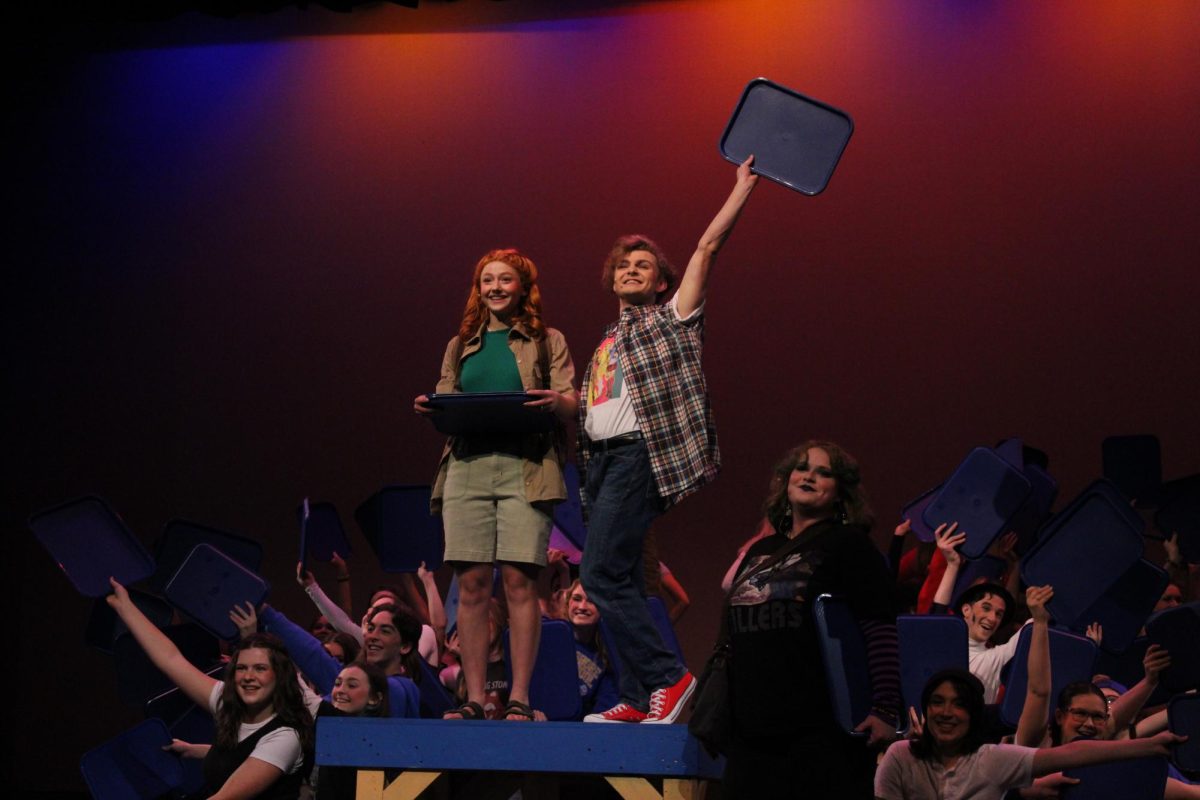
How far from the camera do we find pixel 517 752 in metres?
3.33

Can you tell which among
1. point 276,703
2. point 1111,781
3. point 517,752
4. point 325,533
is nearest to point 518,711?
point 517,752

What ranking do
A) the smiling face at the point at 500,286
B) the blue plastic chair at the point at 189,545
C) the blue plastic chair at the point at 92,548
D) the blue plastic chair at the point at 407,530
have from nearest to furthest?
1. the smiling face at the point at 500,286
2. the blue plastic chair at the point at 92,548
3. the blue plastic chair at the point at 189,545
4. the blue plastic chair at the point at 407,530

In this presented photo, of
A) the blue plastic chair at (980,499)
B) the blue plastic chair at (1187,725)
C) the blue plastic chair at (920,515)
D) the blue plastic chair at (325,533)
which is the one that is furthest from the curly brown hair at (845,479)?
the blue plastic chair at (325,533)

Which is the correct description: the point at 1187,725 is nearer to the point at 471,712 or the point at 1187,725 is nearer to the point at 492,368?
the point at 471,712

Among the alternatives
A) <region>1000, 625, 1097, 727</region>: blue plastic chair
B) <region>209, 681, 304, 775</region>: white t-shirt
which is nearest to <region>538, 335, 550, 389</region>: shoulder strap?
<region>209, 681, 304, 775</region>: white t-shirt

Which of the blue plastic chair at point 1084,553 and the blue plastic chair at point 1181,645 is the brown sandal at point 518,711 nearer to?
the blue plastic chair at point 1084,553

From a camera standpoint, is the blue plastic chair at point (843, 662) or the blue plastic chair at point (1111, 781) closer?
the blue plastic chair at point (843, 662)

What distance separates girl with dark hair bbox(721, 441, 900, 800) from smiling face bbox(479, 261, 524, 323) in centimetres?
112

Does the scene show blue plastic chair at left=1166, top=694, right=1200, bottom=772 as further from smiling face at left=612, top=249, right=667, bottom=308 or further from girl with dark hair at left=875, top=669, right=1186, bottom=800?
smiling face at left=612, top=249, right=667, bottom=308

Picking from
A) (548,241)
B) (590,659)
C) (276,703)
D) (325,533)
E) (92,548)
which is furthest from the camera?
(548,241)

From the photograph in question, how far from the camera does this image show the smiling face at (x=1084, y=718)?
394 cm

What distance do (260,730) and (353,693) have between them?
13.5 inches

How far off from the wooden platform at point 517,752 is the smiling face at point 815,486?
2.14 feet

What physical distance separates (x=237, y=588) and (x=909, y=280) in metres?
3.37
